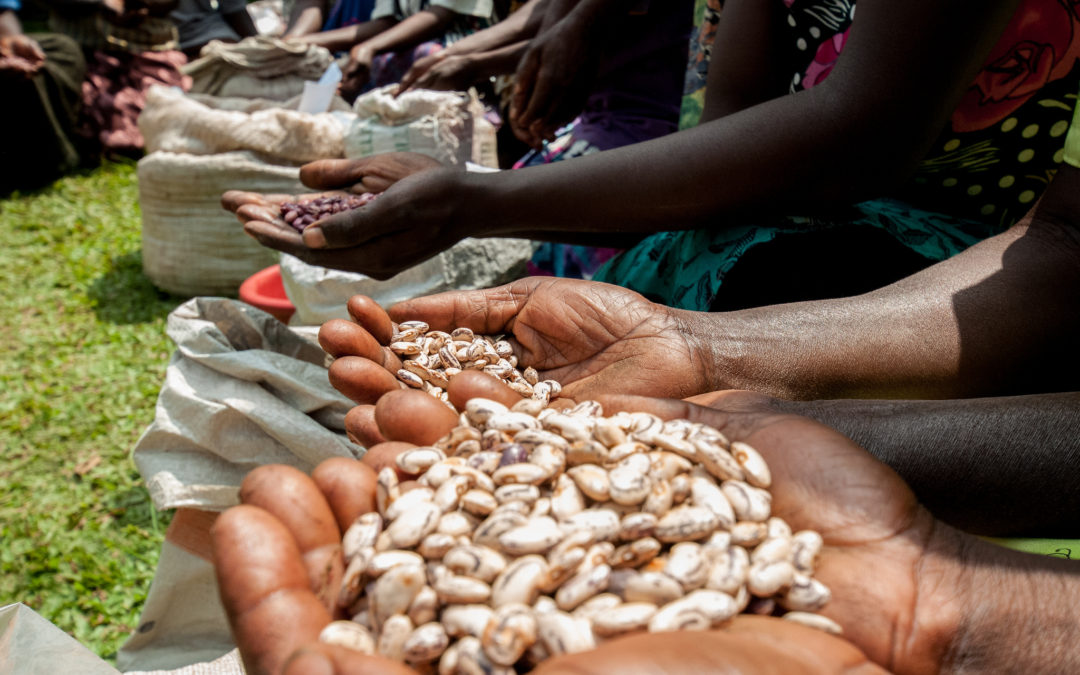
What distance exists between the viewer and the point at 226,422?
1564 millimetres

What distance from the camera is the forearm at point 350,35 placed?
405cm

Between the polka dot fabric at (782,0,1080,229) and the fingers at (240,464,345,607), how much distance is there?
1.36m

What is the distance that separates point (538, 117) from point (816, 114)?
1173mm

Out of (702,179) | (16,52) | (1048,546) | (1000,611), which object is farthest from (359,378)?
(16,52)

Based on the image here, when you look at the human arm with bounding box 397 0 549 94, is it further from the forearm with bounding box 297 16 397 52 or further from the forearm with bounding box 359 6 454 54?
the forearm with bounding box 297 16 397 52

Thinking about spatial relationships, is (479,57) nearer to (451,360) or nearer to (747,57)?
(747,57)

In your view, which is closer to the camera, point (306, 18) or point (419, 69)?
point (419, 69)

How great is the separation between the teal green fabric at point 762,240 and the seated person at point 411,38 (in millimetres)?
2340

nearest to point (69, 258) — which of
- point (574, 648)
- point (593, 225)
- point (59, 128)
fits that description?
point (59, 128)

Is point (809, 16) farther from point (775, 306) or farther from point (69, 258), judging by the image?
point (69, 258)

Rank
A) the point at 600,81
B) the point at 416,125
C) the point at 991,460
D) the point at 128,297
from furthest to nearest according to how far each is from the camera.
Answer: the point at 128,297 → the point at 416,125 → the point at 600,81 → the point at 991,460

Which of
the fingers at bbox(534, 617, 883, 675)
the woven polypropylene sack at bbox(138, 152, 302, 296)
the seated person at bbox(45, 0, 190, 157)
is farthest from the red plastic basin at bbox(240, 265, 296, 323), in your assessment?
the seated person at bbox(45, 0, 190, 157)

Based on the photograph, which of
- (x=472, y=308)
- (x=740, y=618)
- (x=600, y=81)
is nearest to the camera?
(x=740, y=618)

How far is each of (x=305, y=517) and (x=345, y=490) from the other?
69 millimetres
